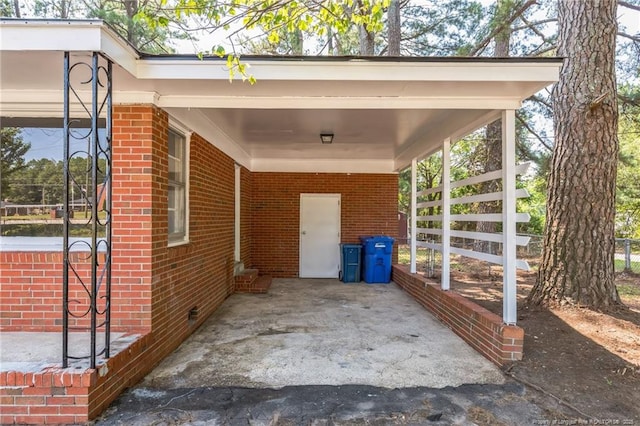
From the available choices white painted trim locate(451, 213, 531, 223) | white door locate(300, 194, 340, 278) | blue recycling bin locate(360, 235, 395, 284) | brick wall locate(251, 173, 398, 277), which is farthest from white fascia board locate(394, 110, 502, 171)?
white door locate(300, 194, 340, 278)

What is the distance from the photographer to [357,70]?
3152 millimetres

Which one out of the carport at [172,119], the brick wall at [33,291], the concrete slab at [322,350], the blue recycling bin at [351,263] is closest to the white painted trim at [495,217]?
the carport at [172,119]

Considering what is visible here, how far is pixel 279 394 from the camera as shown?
2869 millimetres

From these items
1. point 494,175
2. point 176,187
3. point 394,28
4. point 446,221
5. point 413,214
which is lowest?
point 446,221

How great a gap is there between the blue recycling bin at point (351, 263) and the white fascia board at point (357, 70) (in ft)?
17.1

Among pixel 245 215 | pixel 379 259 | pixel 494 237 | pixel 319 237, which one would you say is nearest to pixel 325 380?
pixel 494 237

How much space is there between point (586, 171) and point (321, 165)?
522 centimetres

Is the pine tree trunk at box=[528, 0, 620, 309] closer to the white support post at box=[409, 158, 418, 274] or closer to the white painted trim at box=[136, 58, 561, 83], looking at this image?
the white painted trim at box=[136, 58, 561, 83]

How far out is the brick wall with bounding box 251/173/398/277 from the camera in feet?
28.1

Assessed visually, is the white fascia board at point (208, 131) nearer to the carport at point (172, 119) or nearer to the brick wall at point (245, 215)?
the carport at point (172, 119)

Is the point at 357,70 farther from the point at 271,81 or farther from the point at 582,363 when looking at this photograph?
the point at 582,363

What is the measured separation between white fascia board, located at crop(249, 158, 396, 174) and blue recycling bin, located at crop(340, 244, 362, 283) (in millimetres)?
1854

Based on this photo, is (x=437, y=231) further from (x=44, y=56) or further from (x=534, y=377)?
(x=44, y=56)

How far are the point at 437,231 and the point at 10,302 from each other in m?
5.31
